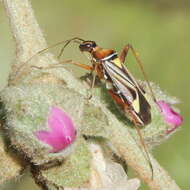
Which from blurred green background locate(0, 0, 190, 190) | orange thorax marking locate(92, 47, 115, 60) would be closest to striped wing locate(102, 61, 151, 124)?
orange thorax marking locate(92, 47, 115, 60)

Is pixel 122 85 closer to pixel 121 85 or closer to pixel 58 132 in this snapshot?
pixel 121 85

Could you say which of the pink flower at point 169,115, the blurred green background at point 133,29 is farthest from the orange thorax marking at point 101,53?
the blurred green background at point 133,29

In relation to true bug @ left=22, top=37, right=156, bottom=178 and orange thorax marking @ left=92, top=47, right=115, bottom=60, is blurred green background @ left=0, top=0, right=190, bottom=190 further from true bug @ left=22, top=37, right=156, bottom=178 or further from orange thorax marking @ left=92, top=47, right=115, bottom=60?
true bug @ left=22, top=37, right=156, bottom=178

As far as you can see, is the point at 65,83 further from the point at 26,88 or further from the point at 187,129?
the point at 187,129

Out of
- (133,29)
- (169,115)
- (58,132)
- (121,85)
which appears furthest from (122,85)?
(133,29)

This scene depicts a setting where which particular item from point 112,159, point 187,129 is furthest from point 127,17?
point 112,159

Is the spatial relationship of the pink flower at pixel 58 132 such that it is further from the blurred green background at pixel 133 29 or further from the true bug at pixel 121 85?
the blurred green background at pixel 133 29
